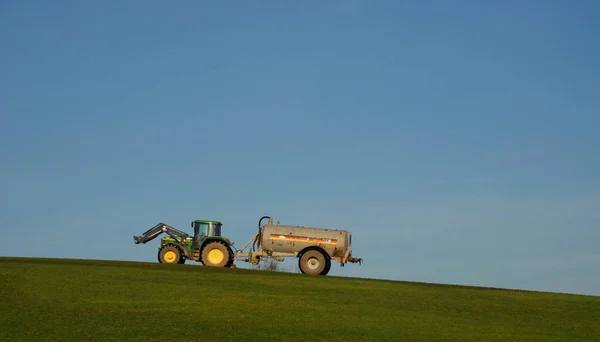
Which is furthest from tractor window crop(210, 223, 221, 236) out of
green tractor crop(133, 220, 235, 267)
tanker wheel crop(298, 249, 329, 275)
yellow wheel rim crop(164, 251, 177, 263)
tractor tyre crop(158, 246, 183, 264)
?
tanker wheel crop(298, 249, 329, 275)

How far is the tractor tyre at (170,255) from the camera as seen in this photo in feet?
142

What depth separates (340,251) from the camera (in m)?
40.7

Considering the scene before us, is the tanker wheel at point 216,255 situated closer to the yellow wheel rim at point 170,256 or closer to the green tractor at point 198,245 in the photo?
the green tractor at point 198,245

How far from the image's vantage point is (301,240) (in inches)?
1599

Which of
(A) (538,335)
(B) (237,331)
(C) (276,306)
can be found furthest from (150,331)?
(A) (538,335)

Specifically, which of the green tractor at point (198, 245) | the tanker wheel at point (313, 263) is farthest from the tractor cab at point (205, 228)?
the tanker wheel at point (313, 263)

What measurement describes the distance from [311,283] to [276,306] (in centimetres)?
731

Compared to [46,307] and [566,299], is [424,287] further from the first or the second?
[46,307]

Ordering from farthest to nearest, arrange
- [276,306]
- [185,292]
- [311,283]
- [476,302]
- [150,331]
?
[311,283] < [476,302] < [185,292] < [276,306] < [150,331]

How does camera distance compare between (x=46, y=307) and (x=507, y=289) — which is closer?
(x=46, y=307)

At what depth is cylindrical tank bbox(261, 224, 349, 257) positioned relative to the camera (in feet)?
133

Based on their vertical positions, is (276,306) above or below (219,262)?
below

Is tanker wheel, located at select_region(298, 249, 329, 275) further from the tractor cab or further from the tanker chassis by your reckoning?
the tractor cab

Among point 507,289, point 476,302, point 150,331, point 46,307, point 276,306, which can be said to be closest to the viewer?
point 150,331
